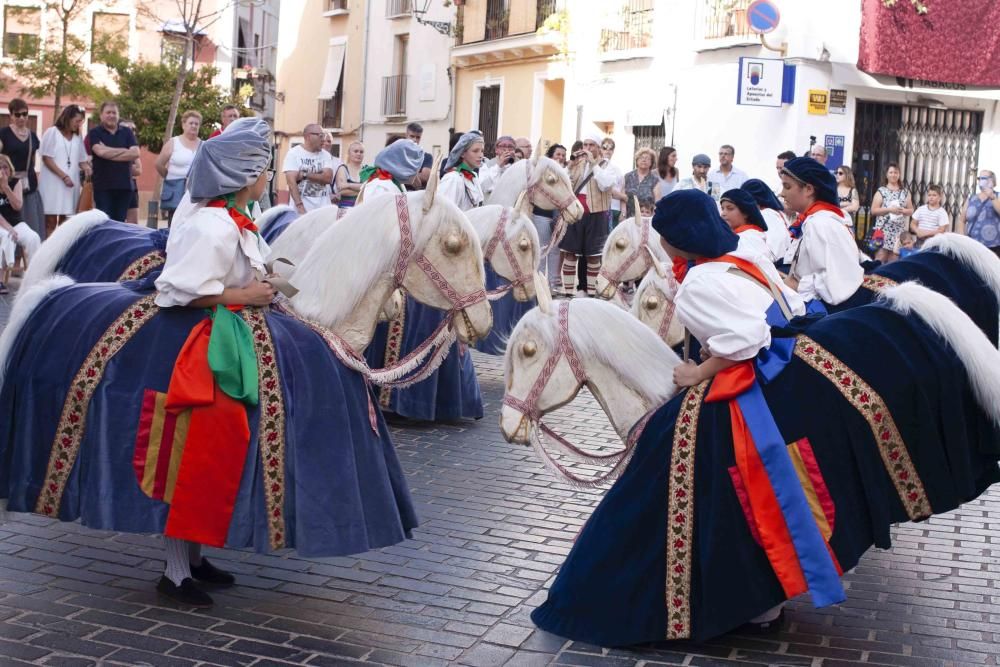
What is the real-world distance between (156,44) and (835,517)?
48.8 m

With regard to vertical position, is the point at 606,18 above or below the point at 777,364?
above

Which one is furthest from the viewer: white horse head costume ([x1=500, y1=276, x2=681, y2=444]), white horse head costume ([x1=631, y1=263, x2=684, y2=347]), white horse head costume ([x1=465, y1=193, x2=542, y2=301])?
white horse head costume ([x1=465, y1=193, x2=542, y2=301])

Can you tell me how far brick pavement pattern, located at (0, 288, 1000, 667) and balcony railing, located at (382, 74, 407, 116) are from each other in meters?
32.3

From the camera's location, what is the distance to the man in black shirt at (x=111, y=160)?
14927 millimetres

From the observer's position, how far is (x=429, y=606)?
5.65m

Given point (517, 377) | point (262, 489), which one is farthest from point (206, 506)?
point (517, 377)

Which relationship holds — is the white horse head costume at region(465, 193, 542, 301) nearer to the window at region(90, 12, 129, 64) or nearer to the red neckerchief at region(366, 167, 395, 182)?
the red neckerchief at region(366, 167, 395, 182)

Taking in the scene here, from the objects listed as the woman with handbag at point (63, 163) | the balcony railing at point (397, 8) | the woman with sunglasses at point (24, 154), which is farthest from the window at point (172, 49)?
the woman with sunglasses at point (24, 154)

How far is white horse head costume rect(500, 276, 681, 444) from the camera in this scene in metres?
5.58

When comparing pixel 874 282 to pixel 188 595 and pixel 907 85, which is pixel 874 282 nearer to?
pixel 188 595

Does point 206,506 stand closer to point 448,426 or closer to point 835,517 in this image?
point 835,517

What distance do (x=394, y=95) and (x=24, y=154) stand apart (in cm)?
2376

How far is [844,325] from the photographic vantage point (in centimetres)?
535

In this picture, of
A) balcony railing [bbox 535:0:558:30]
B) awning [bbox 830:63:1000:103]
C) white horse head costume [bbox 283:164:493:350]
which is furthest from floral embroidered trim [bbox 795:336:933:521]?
balcony railing [bbox 535:0:558:30]
